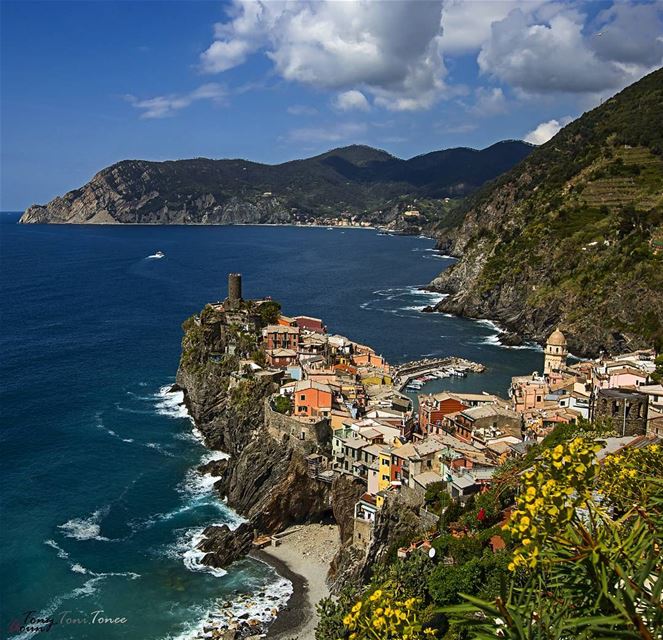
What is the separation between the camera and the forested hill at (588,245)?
7844cm

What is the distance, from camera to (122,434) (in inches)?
1996

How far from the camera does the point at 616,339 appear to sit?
74562mm

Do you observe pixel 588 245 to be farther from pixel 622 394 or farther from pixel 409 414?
pixel 622 394

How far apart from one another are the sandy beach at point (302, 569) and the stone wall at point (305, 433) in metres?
5.10

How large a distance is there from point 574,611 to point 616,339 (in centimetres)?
7527

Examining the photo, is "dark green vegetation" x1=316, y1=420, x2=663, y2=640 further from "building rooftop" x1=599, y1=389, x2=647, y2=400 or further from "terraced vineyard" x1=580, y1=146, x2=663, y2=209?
"terraced vineyard" x1=580, y1=146, x2=663, y2=209

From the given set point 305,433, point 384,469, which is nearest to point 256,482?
point 305,433

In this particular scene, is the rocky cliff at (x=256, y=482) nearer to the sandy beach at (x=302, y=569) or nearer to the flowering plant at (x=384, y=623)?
the sandy beach at (x=302, y=569)

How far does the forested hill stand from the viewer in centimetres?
7844

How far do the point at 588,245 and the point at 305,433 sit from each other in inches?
2650

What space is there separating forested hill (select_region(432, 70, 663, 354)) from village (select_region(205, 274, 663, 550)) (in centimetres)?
2186

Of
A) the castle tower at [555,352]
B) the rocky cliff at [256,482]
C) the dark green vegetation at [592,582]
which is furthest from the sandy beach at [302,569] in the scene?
the castle tower at [555,352]

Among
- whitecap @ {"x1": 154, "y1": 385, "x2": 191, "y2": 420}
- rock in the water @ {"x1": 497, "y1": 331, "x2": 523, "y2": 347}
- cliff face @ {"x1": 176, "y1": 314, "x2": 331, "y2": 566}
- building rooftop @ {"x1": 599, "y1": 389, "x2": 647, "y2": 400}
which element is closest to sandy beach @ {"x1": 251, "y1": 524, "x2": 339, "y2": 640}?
cliff face @ {"x1": 176, "y1": 314, "x2": 331, "y2": 566}

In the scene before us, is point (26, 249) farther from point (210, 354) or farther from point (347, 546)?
point (347, 546)
